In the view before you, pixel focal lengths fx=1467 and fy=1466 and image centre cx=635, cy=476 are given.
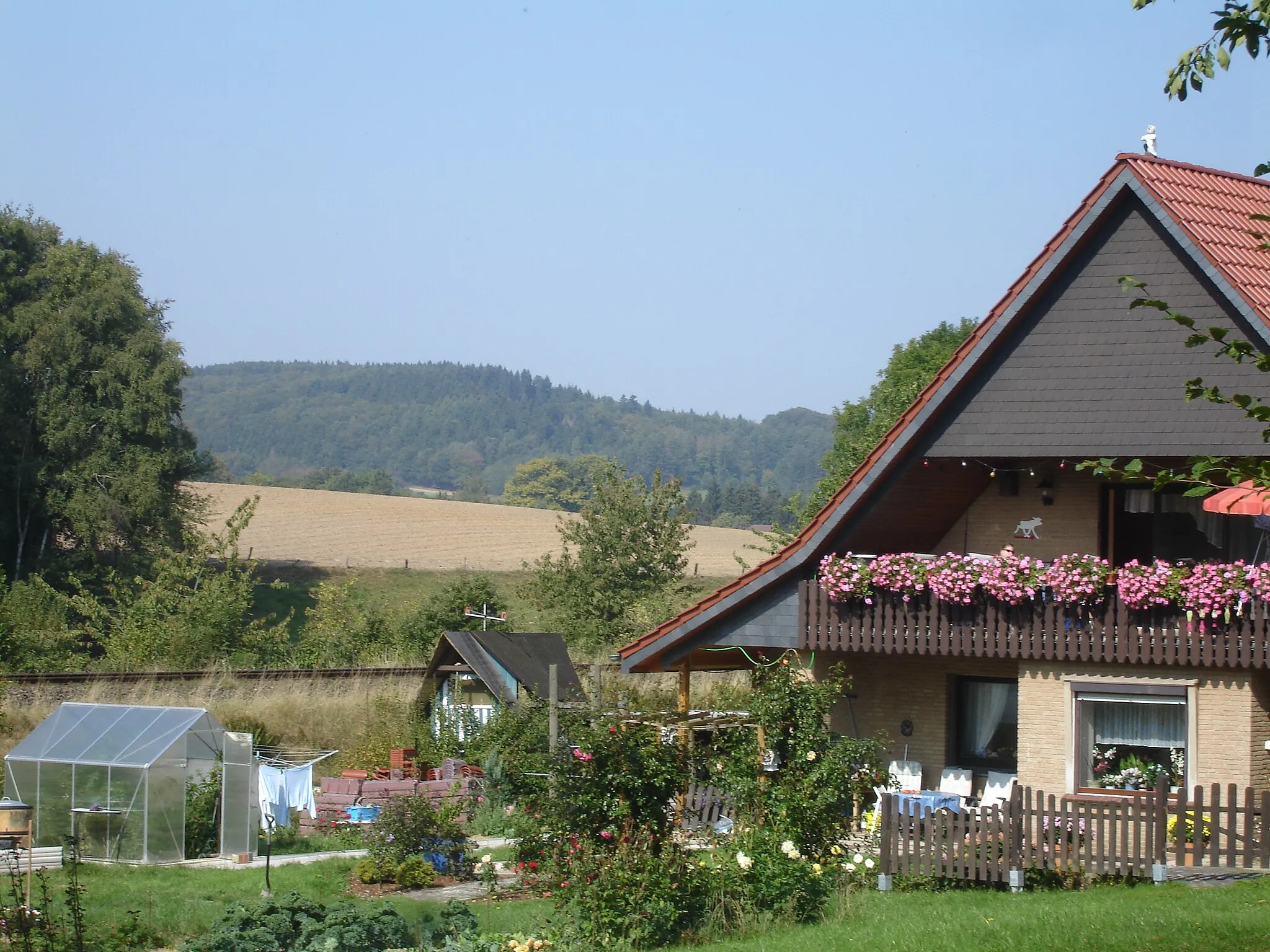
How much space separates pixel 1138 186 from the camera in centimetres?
1861

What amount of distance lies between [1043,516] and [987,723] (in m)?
3.19

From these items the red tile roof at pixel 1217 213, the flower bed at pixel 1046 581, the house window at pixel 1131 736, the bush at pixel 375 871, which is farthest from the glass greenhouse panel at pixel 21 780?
the red tile roof at pixel 1217 213

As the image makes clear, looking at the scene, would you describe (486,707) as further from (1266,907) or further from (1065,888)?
(1266,907)

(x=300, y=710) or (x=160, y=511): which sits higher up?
(x=160, y=511)

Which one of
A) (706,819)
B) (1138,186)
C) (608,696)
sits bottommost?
(706,819)

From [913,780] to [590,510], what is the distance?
3077 centimetres

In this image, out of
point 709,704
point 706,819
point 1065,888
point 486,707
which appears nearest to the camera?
point 1065,888

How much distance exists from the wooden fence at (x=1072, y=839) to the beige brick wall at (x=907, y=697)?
5461 millimetres

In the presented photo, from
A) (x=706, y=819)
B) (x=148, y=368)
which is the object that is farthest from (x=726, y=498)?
(x=706, y=819)

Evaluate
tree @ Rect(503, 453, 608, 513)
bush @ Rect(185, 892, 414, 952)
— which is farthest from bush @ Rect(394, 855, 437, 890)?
tree @ Rect(503, 453, 608, 513)

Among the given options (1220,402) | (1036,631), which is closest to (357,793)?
(1036,631)

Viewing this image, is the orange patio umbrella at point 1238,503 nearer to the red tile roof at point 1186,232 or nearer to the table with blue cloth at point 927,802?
the red tile roof at point 1186,232

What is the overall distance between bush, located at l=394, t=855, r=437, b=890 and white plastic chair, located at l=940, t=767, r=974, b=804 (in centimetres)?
716

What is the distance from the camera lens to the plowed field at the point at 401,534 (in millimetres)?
78812
